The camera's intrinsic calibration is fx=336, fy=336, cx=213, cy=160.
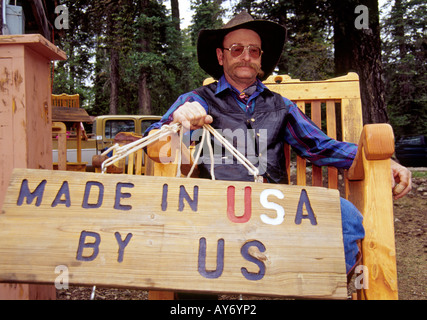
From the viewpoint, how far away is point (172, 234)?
95 centimetres

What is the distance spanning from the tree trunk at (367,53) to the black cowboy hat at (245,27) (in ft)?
8.84

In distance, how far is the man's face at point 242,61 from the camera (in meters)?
1.89

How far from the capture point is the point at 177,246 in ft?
3.09

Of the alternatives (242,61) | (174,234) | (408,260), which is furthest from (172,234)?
(408,260)

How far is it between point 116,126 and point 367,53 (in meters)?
6.71

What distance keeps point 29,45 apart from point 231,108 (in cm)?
104

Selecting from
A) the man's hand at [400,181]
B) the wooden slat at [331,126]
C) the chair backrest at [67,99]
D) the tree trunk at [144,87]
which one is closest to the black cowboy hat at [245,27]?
the wooden slat at [331,126]

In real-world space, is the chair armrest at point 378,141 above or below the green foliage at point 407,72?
below

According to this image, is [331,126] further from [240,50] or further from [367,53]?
[367,53]

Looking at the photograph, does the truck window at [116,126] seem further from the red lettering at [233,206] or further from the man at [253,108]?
the red lettering at [233,206]

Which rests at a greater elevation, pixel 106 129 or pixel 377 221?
pixel 106 129

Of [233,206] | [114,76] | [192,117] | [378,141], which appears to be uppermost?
[114,76]
